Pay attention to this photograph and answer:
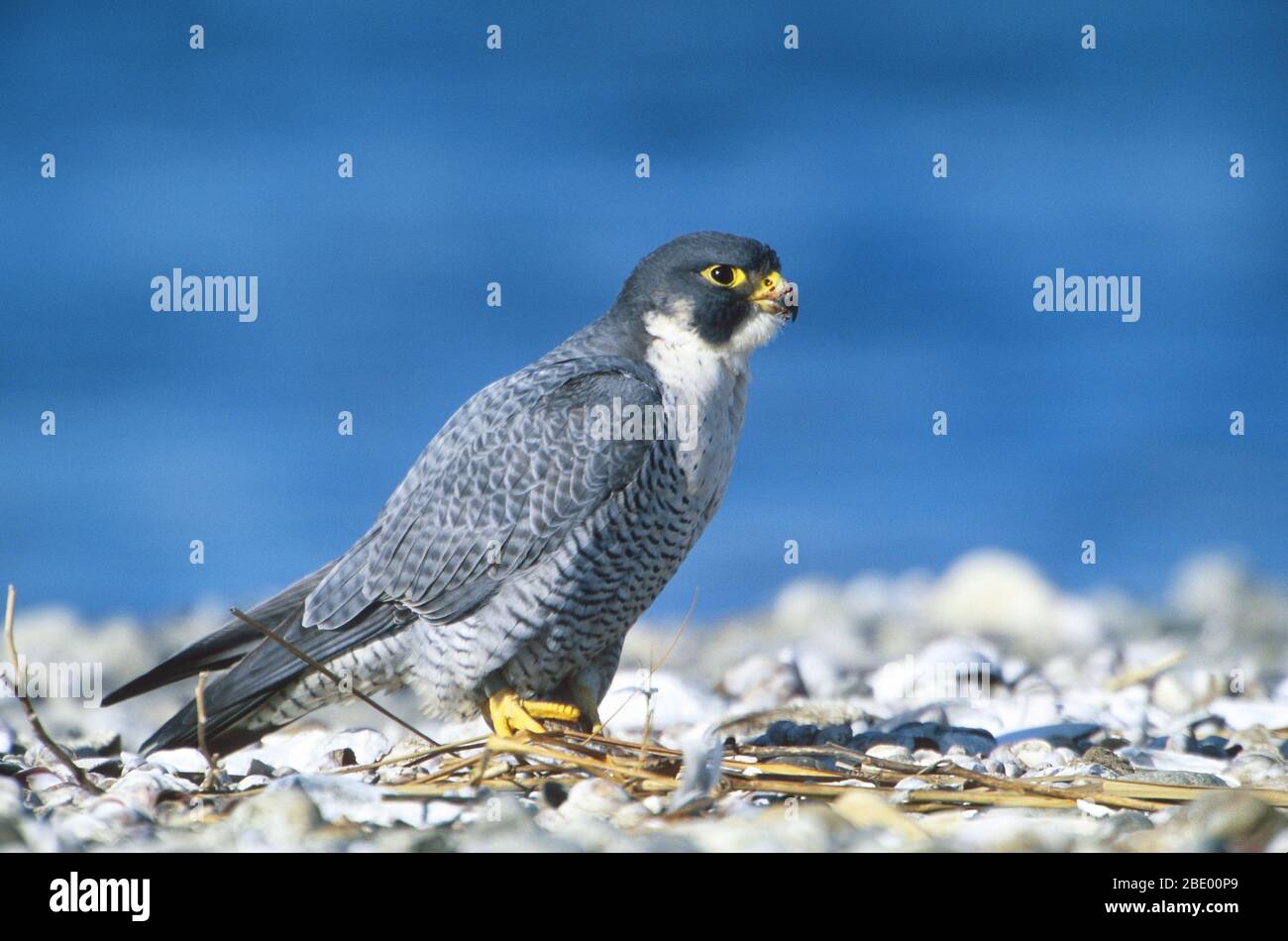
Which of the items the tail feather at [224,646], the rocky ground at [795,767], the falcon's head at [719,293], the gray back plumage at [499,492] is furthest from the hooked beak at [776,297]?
the tail feather at [224,646]

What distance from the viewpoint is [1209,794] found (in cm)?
346

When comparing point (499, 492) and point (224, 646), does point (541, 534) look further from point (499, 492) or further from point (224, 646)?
point (224, 646)

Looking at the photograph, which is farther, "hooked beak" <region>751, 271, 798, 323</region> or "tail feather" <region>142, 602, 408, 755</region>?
"hooked beak" <region>751, 271, 798, 323</region>

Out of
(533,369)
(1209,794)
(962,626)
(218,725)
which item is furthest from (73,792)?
(962,626)

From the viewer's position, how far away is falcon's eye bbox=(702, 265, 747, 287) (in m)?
5.27

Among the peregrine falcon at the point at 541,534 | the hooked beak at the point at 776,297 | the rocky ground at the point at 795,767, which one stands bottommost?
the rocky ground at the point at 795,767

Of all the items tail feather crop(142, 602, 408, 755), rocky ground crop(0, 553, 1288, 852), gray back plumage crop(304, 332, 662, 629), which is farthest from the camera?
tail feather crop(142, 602, 408, 755)

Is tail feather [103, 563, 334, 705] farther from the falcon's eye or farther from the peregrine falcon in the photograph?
the falcon's eye

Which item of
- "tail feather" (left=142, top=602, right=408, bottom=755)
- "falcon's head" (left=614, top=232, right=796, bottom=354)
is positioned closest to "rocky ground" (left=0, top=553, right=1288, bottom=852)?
"tail feather" (left=142, top=602, right=408, bottom=755)

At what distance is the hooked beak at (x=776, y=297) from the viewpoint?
5277 mm

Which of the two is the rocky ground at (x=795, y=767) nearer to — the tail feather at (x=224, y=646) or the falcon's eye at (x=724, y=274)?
the tail feather at (x=224, y=646)

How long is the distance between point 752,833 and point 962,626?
23.5 feet

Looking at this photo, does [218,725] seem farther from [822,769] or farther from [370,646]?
[822,769]

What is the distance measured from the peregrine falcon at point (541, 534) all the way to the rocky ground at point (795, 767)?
0.29 meters
